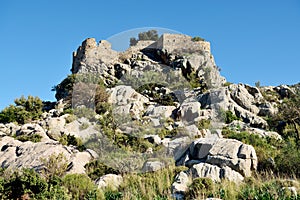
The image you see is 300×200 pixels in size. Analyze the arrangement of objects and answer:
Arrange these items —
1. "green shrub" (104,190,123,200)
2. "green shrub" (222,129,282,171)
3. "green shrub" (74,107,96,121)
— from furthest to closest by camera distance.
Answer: "green shrub" (74,107,96,121) → "green shrub" (222,129,282,171) → "green shrub" (104,190,123,200)

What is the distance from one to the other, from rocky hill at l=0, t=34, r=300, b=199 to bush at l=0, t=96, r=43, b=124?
4.8 inches

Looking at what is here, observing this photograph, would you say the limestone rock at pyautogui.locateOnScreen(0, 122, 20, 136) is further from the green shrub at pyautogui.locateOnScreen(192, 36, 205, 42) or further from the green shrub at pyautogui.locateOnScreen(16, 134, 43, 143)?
the green shrub at pyautogui.locateOnScreen(192, 36, 205, 42)

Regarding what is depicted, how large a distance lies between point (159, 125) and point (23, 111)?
915 centimetres

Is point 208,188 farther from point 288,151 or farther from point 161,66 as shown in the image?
point 161,66

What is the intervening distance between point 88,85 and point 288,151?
1656 centimetres

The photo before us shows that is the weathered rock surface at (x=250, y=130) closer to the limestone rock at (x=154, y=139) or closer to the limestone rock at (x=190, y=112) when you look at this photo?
the limestone rock at (x=190, y=112)

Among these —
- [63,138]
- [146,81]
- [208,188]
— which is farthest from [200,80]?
[208,188]

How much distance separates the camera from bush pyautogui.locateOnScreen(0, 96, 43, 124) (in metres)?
20.7

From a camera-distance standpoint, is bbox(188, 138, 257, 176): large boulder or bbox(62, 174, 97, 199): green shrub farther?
bbox(188, 138, 257, 176): large boulder

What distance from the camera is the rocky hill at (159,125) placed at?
10.8 m

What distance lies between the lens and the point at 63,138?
16.2 m

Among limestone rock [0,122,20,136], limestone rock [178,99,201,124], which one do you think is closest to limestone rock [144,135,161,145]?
limestone rock [178,99,201,124]

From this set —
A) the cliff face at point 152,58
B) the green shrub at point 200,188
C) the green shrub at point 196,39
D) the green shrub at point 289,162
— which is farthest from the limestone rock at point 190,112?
the green shrub at point 196,39

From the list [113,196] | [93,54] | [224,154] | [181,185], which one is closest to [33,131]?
[113,196]
